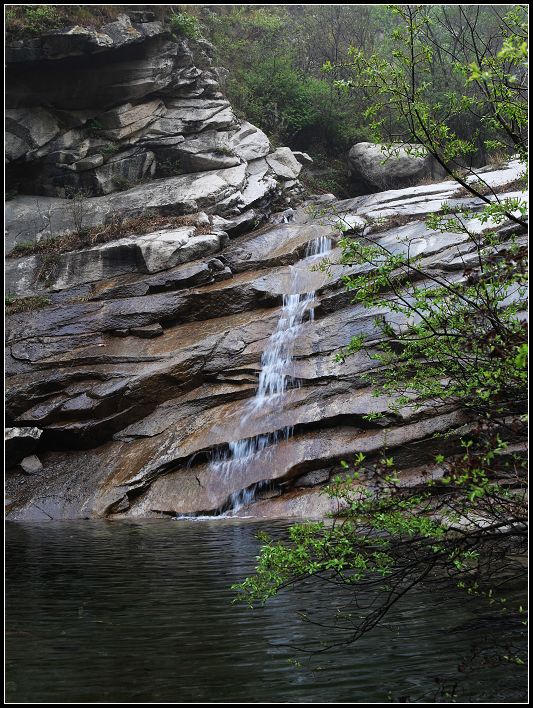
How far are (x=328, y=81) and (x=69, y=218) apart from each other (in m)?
19.8

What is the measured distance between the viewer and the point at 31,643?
250 inches

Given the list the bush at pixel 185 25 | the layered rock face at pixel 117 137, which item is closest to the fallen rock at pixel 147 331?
the layered rock face at pixel 117 137

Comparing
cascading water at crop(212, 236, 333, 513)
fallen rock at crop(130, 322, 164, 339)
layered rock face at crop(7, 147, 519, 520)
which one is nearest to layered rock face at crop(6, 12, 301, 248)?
layered rock face at crop(7, 147, 519, 520)

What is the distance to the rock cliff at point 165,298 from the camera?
16344mm

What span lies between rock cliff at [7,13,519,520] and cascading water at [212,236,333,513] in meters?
0.16

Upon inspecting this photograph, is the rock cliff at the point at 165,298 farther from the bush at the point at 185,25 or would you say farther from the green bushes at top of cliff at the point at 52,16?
the green bushes at top of cliff at the point at 52,16

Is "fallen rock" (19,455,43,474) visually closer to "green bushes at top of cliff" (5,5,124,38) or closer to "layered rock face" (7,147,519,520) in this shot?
"layered rock face" (7,147,519,520)

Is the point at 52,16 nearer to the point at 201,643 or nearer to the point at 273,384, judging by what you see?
the point at 273,384

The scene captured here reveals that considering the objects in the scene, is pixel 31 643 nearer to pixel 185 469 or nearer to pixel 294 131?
pixel 185 469

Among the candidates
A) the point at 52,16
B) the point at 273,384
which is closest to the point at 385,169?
the point at 52,16

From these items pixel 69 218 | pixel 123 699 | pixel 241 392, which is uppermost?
pixel 69 218

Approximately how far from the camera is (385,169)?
3172 cm

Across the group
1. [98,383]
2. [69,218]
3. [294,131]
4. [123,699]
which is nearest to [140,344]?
[98,383]

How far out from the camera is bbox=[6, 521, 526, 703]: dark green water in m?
4.96
